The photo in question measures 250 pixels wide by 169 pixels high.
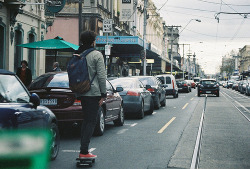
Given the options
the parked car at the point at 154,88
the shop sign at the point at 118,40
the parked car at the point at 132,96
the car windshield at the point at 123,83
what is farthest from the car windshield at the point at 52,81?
the shop sign at the point at 118,40

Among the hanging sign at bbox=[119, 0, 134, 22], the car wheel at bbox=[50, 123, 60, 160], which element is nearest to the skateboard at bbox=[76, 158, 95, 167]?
the car wheel at bbox=[50, 123, 60, 160]

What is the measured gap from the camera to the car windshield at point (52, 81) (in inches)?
387

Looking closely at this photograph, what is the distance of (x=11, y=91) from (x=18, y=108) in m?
0.49

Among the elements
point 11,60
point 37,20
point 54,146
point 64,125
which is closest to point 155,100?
point 11,60

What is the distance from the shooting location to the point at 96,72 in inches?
265

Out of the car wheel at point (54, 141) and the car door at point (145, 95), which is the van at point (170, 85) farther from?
the car wheel at point (54, 141)

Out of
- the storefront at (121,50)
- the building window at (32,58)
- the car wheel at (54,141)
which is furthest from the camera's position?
the storefront at (121,50)

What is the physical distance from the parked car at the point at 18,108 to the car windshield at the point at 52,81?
10.4 feet

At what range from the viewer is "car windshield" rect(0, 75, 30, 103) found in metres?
5.46

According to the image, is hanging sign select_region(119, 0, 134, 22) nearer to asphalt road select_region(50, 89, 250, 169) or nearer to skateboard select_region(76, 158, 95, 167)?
asphalt road select_region(50, 89, 250, 169)

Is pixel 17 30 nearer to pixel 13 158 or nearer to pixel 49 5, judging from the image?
pixel 49 5

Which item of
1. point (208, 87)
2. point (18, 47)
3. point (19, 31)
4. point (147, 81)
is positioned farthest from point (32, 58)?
point (208, 87)

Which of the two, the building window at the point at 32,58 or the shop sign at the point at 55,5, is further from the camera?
the building window at the point at 32,58

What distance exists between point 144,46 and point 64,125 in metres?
23.5
